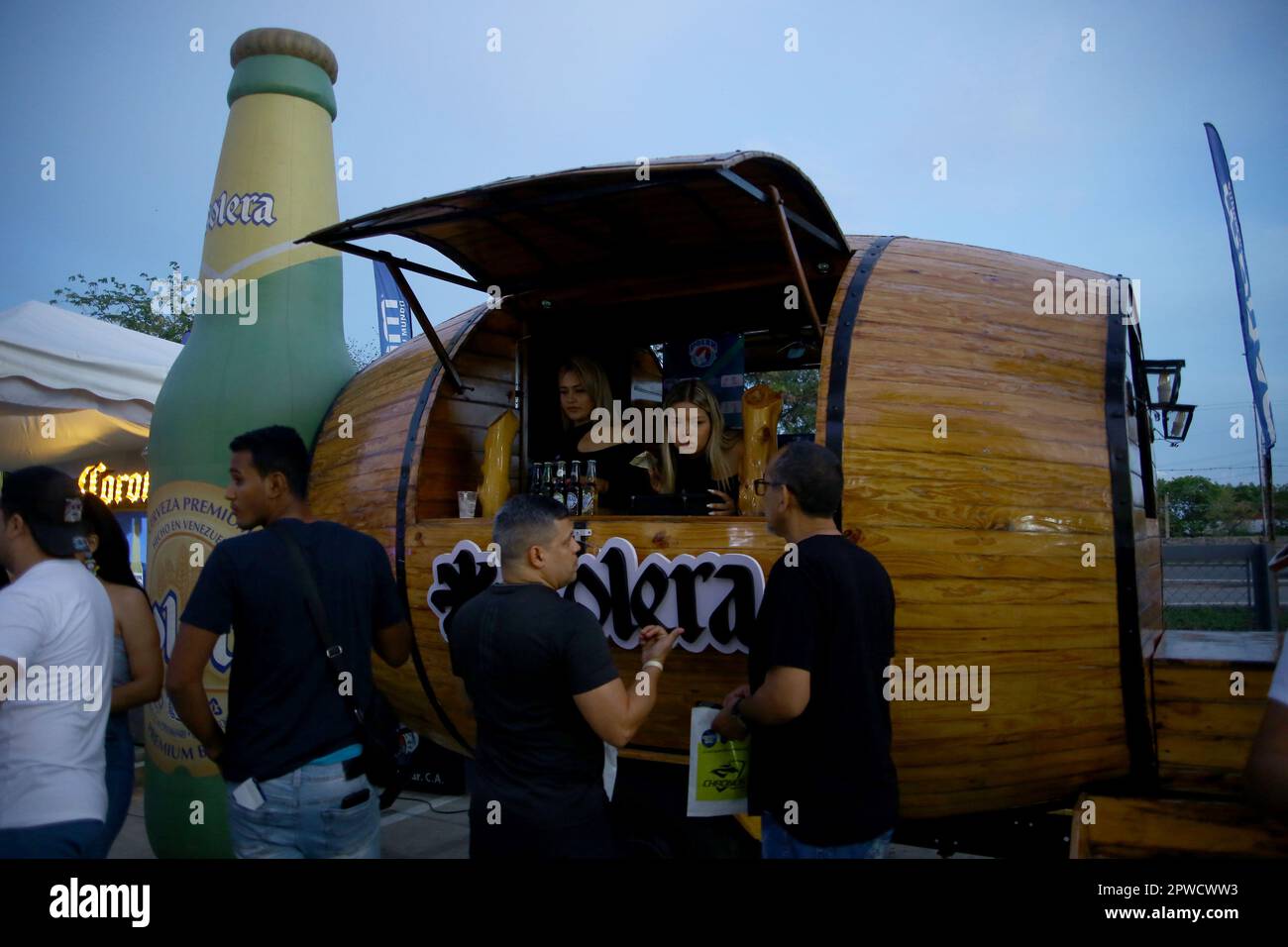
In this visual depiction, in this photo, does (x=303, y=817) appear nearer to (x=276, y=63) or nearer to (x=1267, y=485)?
(x=276, y=63)

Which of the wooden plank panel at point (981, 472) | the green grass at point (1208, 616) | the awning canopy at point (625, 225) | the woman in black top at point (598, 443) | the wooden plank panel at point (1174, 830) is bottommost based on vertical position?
the green grass at point (1208, 616)

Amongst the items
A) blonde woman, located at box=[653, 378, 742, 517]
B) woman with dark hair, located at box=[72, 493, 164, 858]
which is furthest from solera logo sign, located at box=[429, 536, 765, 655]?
woman with dark hair, located at box=[72, 493, 164, 858]

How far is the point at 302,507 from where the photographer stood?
3072 mm

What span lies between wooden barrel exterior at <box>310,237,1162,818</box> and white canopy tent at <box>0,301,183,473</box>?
472cm

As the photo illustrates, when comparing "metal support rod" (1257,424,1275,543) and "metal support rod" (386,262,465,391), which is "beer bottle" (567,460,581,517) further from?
"metal support rod" (1257,424,1275,543)

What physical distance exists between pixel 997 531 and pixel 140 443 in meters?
7.21

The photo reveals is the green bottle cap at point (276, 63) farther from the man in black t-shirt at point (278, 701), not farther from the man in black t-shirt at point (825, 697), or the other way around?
the man in black t-shirt at point (825, 697)

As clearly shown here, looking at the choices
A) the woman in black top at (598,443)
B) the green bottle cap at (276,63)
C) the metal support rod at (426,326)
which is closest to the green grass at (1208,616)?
the woman in black top at (598,443)

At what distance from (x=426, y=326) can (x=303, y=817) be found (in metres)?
2.87

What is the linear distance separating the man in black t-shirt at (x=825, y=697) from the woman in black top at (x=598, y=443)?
2.62m

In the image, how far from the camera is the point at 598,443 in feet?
17.3

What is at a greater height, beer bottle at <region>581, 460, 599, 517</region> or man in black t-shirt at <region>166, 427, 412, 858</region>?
beer bottle at <region>581, 460, 599, 517</region>

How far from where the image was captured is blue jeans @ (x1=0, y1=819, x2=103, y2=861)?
254 cm

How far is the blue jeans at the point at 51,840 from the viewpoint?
2.54 m
